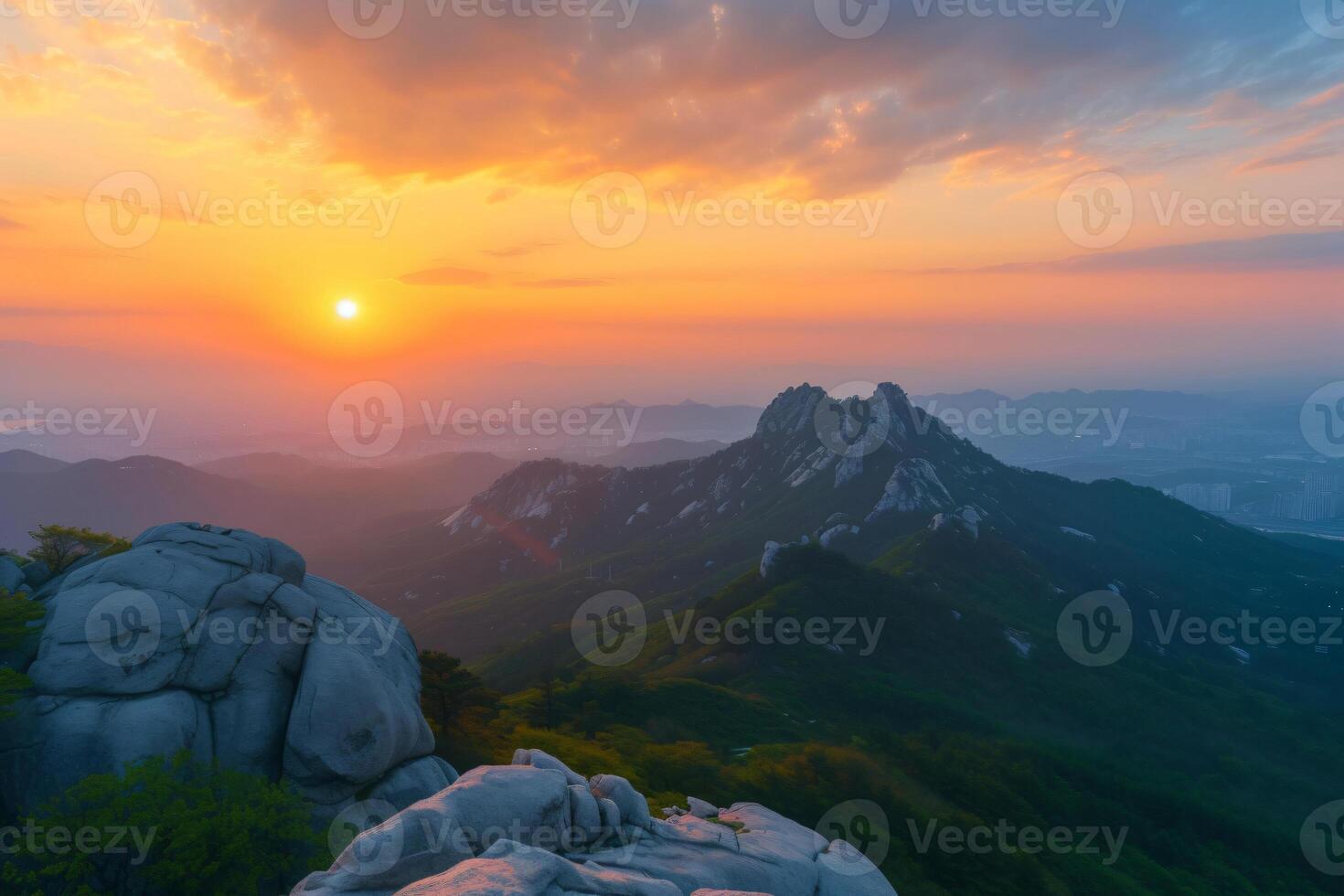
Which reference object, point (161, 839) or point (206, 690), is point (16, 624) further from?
point (161, 839)

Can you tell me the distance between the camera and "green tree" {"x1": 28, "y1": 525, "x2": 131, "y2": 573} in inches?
1384

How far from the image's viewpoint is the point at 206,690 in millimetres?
28516

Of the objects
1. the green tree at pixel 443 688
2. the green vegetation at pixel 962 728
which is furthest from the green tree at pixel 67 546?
the green vegetation at pixel 962 728

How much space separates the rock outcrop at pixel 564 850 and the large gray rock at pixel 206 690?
7444mm

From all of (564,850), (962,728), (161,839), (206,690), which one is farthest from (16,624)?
(962,728)

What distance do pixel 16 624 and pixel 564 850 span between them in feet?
83.5

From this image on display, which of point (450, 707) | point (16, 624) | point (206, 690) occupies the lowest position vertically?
point (450, 707)

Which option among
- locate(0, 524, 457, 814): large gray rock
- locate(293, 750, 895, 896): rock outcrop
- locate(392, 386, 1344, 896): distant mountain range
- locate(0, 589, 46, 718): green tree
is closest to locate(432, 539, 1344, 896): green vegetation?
locate(392, 386, 1344, 896): distant mountain range

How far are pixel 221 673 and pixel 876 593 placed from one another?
98665mm

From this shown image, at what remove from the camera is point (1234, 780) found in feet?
269

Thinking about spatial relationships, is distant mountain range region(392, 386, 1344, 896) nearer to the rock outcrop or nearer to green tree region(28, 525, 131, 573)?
the rock outcrop

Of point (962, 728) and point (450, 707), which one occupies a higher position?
point (450, 707)

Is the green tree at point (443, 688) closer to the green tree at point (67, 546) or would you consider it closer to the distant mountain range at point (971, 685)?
the distant mountain range at point (971, 685)

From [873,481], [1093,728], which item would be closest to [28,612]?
[1093,728]
